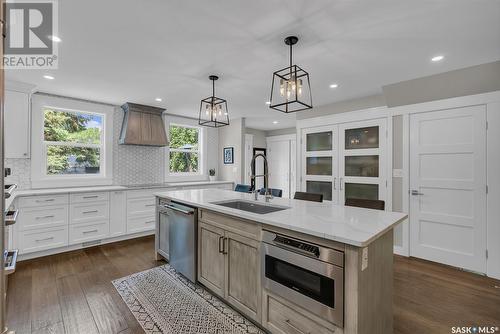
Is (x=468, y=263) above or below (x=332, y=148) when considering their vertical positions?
below

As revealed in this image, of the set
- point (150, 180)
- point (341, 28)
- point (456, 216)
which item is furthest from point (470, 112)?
point (150, 180)

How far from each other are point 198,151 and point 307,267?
194 inches

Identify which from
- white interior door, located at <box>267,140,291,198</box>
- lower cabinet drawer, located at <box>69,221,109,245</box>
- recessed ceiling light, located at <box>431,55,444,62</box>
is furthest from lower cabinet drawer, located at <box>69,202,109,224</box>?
recessed ceiling light, located at <box>431,55,444,62</box>

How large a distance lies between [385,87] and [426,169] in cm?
130

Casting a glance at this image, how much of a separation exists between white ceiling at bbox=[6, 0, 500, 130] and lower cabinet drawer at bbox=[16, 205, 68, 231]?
181 centimetres

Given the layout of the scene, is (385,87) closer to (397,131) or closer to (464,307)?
(397,131)

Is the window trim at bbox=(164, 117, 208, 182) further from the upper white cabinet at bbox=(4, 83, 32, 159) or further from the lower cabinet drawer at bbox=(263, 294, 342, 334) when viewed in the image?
the lower cabinet drawer at bbox=(263, 294, 342, 334)

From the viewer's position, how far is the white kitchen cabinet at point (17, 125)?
3234 millimetres

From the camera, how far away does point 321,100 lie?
417 cm

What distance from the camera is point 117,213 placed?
156 inches

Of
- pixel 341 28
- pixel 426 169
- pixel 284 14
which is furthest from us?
pixel 426 169

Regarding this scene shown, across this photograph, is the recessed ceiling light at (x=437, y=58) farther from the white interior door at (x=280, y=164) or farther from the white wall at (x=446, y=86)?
the white interior door at (x=280, y=164)

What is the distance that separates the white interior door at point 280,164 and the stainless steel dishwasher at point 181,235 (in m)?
4.64

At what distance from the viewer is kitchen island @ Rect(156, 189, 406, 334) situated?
1340 millimetres
